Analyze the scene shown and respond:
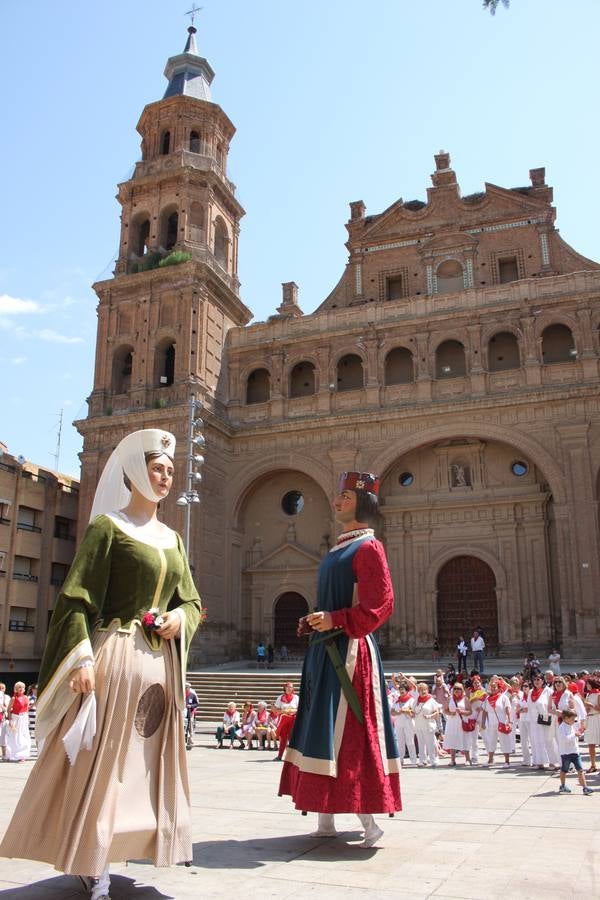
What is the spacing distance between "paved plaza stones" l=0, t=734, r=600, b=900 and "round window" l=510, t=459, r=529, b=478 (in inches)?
761

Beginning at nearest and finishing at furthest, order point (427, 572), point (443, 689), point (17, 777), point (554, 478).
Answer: point (17, 777) < point (443, 689) < point (554, 478) < point (427, 572)

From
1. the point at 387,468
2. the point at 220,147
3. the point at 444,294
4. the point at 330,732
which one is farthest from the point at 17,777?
the point at 220,147

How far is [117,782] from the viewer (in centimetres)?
390

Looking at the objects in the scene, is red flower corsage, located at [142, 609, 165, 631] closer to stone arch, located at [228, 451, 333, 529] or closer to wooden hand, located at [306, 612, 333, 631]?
wooden hand, located at [306, 612, 333, 631]

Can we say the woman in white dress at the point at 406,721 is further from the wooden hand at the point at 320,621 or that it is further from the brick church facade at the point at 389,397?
the brick church facade at the point at 389,397

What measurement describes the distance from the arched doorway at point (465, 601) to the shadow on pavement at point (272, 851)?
69.8 ft

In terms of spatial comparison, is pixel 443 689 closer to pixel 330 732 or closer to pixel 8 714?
pixel 8 714

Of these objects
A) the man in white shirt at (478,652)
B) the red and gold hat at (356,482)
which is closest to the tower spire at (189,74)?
the man in white shirt at (478,652)

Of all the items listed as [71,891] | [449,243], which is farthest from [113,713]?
[449,243]

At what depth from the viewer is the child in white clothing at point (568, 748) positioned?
863 centimetres

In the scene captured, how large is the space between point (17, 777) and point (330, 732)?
771cm

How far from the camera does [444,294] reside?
1091 inches

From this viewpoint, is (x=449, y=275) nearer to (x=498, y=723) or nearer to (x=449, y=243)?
(x=449, y=243)

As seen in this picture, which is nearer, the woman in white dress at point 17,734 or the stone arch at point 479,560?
the woman in white dress at point 17,734
